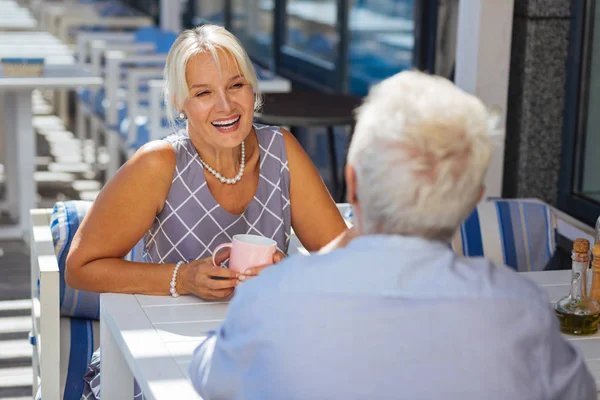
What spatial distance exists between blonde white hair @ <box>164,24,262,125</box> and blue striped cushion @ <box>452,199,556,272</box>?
86 centimetres

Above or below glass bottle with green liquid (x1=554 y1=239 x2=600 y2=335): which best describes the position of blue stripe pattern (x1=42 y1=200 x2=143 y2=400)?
below

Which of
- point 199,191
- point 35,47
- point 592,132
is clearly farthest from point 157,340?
point 35,47

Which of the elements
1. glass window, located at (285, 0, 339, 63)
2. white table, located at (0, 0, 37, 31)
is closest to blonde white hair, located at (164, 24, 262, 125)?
glass window, located at (285, 0, 339, 63)

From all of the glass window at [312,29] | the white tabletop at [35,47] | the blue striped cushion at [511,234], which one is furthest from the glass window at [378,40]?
the blue striped cushion at [511,234]

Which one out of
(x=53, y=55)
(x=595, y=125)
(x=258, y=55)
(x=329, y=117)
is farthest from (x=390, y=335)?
(x=258, y=55)

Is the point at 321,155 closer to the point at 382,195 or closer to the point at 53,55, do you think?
the point at 53,55

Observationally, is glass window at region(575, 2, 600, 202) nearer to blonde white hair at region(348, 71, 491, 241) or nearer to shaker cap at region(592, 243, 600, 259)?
shaker cap at region(592, 243, 600, 259)

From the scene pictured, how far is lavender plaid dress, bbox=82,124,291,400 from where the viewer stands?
7.34 ft

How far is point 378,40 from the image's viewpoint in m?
5.59

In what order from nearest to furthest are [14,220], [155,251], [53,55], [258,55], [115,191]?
[115,191] < [155,251] < [14,220] < [53,55] < [258,55]

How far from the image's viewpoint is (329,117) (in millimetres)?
4422

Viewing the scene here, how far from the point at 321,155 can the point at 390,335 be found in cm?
523

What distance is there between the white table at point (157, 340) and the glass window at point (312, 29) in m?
4.13

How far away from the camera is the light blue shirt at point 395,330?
1270 millimetres
